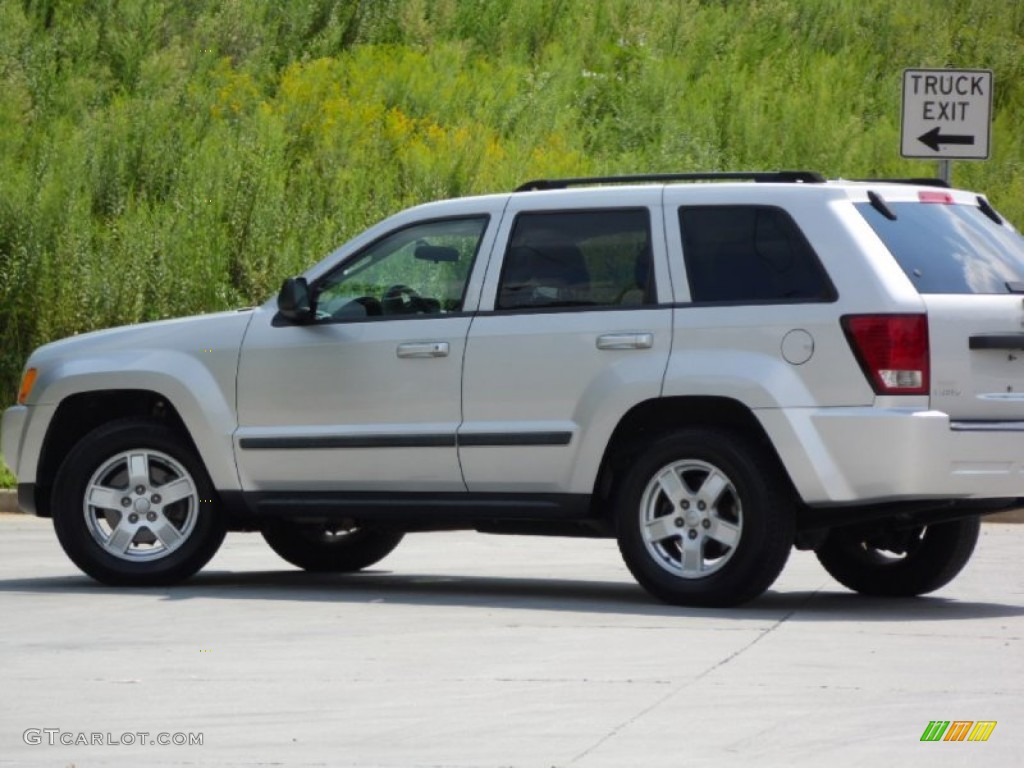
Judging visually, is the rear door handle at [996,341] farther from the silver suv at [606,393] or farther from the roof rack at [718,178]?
the roof rack at [718,178]

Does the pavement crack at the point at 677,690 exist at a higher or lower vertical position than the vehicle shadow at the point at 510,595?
higher

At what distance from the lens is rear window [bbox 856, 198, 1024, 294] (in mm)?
9859

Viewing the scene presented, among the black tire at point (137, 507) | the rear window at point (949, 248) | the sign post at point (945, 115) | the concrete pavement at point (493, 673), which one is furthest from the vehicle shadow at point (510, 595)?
the sign post at point (945, 115)

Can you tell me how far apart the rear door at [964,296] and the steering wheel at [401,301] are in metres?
2.20

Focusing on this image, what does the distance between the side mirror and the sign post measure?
22.4ft

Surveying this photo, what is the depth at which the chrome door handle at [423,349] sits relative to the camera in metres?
10.5

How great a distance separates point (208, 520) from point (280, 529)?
1.11 m

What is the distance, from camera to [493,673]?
798 centimetres

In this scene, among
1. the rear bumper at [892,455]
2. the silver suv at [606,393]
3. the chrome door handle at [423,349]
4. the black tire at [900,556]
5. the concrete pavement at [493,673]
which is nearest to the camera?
the concrete pavement at [493,673]

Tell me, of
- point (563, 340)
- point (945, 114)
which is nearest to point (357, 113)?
point (945, 114)

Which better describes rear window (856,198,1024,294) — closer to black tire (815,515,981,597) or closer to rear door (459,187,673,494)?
rear door (459,187,673,494)

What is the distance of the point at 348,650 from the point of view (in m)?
8.64

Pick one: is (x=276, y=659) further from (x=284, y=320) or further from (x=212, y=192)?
(x=212, y=192)

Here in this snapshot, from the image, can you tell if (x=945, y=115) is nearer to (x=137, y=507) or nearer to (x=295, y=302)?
(x=295, y=302)
